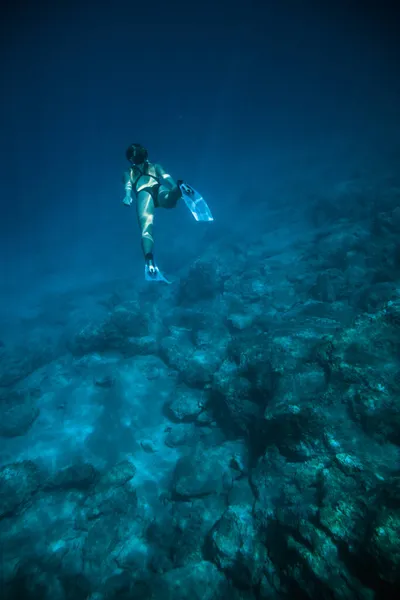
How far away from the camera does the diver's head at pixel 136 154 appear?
594 centimetres

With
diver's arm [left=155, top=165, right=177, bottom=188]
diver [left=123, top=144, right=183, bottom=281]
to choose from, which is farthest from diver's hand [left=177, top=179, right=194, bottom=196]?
diver's arm [left=155, top=165, right=177, bottom=188]

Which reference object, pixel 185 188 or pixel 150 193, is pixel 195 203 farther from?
pixel 150 193

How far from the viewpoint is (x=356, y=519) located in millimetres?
3682

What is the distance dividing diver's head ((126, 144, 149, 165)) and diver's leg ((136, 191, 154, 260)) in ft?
2.26

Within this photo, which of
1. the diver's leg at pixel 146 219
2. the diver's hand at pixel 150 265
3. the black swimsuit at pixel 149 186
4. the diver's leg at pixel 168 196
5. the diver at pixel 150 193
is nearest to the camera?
the diver's hand at pixel 150 265

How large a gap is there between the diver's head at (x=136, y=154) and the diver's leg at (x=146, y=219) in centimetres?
69

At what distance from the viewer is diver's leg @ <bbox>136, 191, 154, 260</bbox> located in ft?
18.0

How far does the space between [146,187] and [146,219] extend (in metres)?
0.83

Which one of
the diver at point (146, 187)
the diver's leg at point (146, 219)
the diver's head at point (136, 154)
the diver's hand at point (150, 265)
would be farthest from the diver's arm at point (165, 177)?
the diver's hand at point (150, 265)

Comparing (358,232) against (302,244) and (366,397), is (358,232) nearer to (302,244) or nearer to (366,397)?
(302,244)

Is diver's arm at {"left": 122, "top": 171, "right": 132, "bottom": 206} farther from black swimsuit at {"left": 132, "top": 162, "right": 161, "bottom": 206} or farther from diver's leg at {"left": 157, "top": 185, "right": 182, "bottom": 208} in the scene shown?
diver's leg at {"left": 157, "top": 185, "right": 182, "bottom": 208}

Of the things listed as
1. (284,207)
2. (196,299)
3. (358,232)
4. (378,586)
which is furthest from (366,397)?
(284,207)

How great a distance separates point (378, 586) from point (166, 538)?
421 centimetres

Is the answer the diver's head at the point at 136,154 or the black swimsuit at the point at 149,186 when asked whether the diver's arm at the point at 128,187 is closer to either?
the black swimsuit at the point at 149,186
